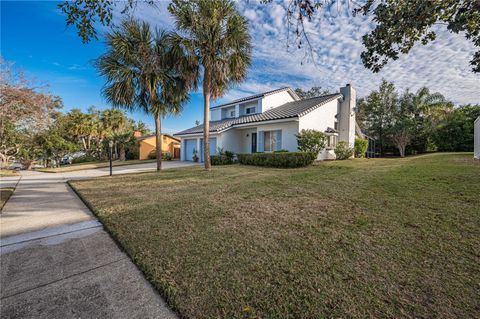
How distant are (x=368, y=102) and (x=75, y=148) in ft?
132

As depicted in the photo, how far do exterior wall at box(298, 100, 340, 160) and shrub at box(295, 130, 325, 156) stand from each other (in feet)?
4.44

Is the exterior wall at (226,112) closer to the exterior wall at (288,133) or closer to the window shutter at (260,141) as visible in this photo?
the window shutter at (260,141)

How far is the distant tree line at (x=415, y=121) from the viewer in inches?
848

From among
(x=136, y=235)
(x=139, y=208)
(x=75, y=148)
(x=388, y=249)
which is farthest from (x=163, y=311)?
(x=75, y=148)

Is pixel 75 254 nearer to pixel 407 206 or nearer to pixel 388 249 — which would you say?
pixel 388 249

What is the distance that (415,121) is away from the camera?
76.2ft

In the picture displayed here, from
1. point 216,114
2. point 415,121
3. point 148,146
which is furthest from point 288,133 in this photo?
point 415,121

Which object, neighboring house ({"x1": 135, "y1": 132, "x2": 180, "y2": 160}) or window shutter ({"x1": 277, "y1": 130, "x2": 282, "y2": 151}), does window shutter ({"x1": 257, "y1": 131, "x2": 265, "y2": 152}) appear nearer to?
window shutter ({"x1": 277, "y1": 130, "x2": 282, "y2": 151})

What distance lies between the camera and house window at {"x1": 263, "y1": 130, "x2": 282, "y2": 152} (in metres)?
14.9

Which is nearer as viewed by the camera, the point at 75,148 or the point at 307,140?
the point at 307,140

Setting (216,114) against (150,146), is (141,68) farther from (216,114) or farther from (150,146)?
(150,146)

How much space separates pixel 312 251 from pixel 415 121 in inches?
1141

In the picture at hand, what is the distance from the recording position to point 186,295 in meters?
1.95

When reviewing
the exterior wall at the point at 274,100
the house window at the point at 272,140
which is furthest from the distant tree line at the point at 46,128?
the exterior wall at the point at 274,100
